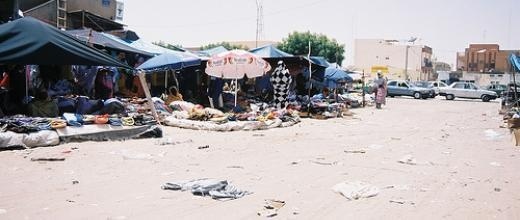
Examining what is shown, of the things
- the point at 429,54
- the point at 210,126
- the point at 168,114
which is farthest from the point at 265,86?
the point at 429,54

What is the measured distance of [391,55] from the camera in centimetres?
7650

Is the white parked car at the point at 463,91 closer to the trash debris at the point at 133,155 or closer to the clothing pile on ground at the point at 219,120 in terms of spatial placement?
the clothing pile on ground at the point at 219,120

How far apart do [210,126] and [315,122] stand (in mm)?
4163

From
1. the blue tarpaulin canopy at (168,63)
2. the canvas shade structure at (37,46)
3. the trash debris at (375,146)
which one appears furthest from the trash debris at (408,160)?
the blue tarpaulin canopy at (168,63)

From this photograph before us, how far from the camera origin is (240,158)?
785 centimetres

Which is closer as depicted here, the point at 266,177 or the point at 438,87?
the point at 266,177

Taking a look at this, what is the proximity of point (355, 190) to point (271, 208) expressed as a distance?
1.26 metres

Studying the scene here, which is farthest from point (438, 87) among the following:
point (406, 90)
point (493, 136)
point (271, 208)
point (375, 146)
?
point (271, 208)

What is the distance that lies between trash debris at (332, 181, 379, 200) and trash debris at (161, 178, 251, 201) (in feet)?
3.68

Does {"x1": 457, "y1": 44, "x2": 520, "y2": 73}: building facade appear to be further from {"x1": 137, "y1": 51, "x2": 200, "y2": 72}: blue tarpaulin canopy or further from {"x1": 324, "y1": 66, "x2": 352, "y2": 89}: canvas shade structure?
{"x1": 137, "y1": 51, "x2": 200, "y2": 72}: blue tarpaulin canopy

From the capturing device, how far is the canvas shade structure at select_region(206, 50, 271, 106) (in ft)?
50.1

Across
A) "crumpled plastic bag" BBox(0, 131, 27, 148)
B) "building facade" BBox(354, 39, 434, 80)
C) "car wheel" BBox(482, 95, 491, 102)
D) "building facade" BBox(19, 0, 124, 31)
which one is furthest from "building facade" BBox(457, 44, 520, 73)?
"crumpled plastic bag" BBox(0, 131, 27, 148)

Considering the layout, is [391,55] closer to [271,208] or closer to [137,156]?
[137,156]

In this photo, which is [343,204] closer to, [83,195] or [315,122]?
[83,195]
